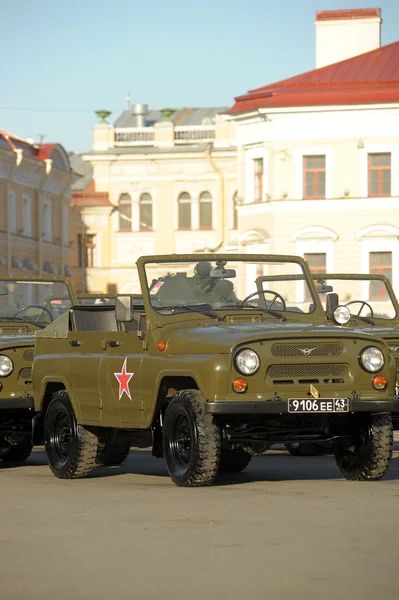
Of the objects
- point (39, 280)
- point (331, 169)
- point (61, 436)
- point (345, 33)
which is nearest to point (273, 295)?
point (61, 436)

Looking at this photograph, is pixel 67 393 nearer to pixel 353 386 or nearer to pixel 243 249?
pixel 353 386

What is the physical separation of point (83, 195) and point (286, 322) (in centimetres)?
6795

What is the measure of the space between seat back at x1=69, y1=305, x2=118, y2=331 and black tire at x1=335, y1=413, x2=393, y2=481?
2458mm

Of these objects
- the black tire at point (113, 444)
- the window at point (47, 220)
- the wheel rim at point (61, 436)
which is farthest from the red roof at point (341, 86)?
the wheel rim at point (61, 436)

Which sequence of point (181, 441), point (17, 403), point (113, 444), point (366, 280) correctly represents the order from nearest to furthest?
point (181, 441), point (113, 444), point (17, 403), point (366, 280)

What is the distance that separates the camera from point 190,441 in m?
11.0

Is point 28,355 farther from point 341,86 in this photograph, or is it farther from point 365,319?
point 341,86

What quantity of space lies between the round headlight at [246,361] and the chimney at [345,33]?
159ft

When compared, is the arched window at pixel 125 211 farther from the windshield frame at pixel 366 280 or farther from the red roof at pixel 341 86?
the windshield frame at pixel 366 280

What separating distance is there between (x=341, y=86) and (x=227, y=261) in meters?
40.9

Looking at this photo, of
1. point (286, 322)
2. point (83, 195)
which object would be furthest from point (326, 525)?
point (83, 195)

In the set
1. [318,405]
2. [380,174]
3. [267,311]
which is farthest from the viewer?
[380,174]

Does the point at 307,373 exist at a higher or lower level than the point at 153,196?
lower

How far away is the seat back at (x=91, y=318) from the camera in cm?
1287
